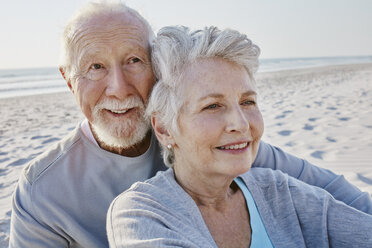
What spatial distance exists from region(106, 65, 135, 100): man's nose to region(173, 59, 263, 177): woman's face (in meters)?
0.49

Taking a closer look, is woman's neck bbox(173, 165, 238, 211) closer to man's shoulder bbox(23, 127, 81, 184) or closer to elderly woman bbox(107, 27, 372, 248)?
elderly woman bbox(107, 27, 372, 248)

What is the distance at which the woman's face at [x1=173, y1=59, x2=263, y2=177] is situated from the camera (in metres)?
1.74

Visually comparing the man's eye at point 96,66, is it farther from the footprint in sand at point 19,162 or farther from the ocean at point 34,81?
the ocean at point 34,81

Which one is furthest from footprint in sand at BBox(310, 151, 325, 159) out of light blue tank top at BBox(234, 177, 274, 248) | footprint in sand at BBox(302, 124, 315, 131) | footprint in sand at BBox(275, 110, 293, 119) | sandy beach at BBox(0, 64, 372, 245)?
light blue tank top at BBox(234, 177, 274, 248)

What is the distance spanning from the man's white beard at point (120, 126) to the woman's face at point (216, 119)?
480 mm

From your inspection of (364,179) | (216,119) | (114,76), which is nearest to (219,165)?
(216,119)

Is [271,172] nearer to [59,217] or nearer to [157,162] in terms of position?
[157,162]

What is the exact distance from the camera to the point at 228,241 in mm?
1773

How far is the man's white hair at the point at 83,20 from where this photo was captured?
2215 millimetres

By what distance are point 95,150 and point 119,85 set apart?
18.1 inches

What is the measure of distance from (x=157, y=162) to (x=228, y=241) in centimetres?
84

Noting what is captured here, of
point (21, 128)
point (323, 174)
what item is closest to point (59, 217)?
point (323, 174)

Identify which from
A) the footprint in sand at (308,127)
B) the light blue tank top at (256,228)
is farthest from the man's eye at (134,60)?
the footprint in sand at (308,127)

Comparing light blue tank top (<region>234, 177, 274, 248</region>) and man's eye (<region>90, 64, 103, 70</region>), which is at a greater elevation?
man's eye (<region>90, 64, 103, 70</region>)
